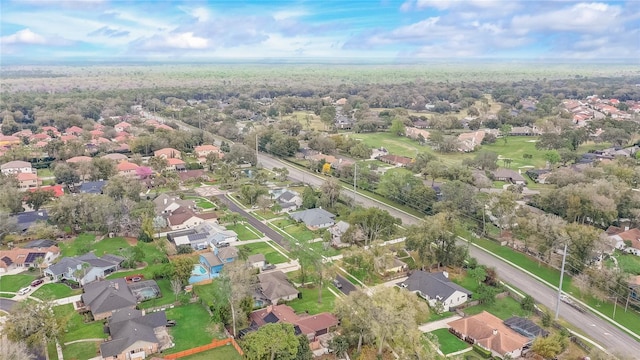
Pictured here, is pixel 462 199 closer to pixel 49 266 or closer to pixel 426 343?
pixel 426 343

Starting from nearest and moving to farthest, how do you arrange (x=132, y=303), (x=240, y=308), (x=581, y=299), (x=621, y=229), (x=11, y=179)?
(x=240, y=308) → (x=132, y=303) → (x=581, y=299) → (x=621, y=229) → (x=11, y=179)

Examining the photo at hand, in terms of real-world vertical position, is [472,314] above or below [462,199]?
below

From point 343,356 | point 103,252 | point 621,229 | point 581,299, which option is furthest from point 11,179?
point 621,229

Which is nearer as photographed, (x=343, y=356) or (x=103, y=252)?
(x=343, y=356)

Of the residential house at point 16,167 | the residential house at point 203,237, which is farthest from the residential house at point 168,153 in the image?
the residential house at point 203,237

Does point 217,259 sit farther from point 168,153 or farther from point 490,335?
point 168,153

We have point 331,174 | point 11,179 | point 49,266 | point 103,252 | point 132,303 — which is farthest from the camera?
point 331,174

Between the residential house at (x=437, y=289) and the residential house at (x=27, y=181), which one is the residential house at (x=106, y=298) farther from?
the residential house at (x=27, y=181)
